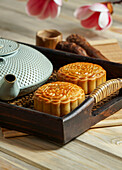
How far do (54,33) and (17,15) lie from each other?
638 mm

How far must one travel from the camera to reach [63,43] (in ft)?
4.50

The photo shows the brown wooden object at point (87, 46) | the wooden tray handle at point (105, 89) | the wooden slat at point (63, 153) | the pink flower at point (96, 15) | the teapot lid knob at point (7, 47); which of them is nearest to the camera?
the wooden slat at point (63, 153)

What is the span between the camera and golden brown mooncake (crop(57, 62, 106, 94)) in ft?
3.48

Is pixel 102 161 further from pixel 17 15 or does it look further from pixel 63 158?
pixel 17 15

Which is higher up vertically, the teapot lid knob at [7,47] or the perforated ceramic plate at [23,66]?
the teapot lid knob at [7,47]

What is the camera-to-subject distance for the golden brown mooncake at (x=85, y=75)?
1061 mm

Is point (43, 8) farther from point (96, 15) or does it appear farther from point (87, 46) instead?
point (87, 46)

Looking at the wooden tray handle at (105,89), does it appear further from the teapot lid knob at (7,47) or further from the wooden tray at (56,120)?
the teapot lid knob at (7,47)

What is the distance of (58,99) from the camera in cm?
92

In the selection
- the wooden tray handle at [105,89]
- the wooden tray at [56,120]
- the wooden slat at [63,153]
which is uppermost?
the wooden tray handle at [105,89]

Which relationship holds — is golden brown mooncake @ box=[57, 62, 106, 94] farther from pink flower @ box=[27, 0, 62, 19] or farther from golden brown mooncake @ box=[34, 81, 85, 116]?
pink flower @ box=[27, 0, 62, 19]

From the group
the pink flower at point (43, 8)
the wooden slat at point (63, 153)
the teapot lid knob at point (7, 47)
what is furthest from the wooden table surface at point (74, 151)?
the pink flower at point (43, 8)

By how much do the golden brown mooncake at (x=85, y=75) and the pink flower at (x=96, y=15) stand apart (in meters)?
0.48

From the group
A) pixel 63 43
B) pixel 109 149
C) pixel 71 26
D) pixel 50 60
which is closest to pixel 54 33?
pixel 63 43
